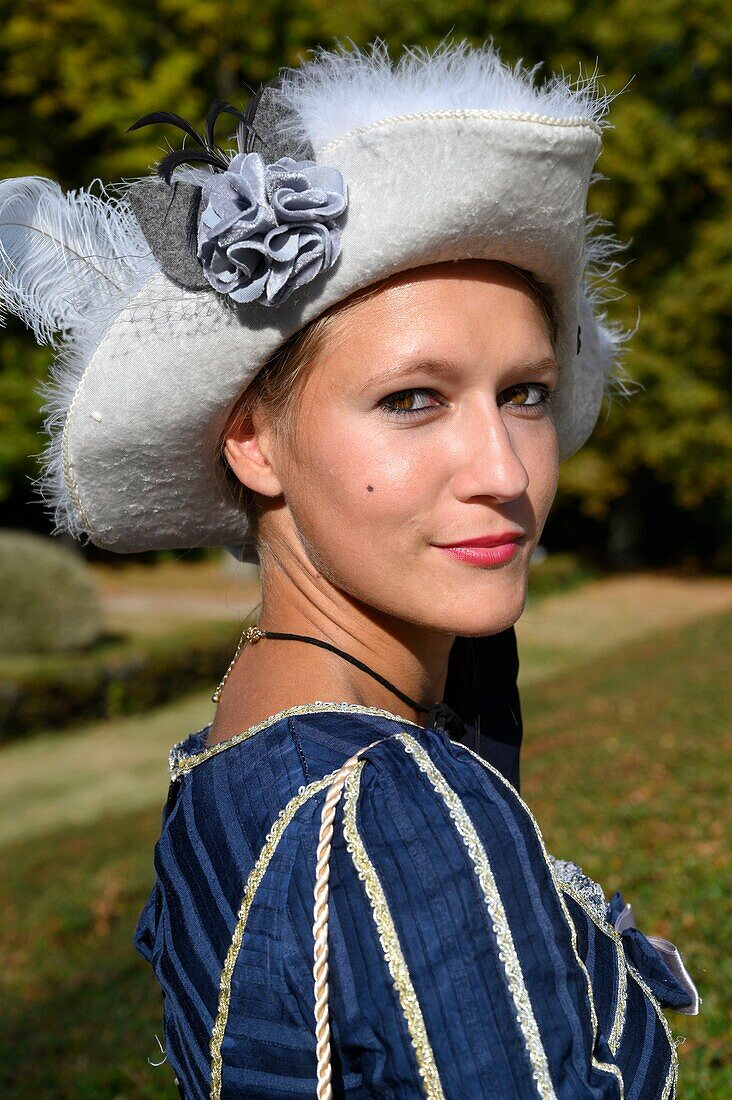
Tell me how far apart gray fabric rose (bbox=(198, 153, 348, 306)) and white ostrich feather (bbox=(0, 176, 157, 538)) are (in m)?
0.19

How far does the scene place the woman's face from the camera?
1458 mm

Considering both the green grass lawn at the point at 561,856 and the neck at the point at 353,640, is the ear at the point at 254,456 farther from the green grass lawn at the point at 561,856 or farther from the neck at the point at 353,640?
the green grass lawn at the point at 561,856

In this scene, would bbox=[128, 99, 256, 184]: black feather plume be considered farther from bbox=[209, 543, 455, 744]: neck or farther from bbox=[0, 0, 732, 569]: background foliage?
bbox=[0, 0, 732, 569]: background foliage

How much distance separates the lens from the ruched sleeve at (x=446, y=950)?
114cm

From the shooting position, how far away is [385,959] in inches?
45.8

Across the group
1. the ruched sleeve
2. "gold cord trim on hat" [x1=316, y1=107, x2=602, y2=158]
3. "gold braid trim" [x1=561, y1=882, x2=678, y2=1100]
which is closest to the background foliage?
"gold cord trim on hat" [x1=316, y1=107, x2=602, y2=158]

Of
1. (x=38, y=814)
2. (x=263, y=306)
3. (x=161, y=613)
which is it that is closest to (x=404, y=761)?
(x=263, y=306)

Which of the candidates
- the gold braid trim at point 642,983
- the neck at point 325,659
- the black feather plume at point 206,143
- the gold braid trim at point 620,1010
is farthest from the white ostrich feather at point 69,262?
the gold braid trim at point 620,1010

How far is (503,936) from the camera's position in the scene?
117 cm

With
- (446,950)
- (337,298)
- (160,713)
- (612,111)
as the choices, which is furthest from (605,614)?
(446,950)

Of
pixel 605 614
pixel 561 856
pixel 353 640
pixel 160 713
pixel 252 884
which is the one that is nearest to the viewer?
pixel 252 884

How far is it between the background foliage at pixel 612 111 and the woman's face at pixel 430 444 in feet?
64.1

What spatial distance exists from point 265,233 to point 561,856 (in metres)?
3.81

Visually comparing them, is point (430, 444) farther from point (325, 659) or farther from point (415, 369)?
point (325, 659)
